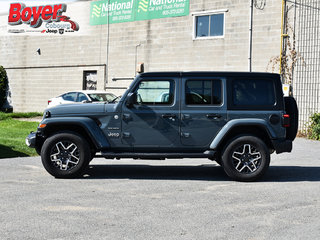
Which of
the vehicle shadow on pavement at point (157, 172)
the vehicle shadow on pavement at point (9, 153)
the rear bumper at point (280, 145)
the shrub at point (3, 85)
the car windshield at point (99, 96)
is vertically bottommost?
the vehicle shadow on pavement at point (157, 172)

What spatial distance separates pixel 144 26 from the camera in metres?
22.4

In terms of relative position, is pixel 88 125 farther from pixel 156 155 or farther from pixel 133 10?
pixel 133 10

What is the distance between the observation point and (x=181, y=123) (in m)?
8.12

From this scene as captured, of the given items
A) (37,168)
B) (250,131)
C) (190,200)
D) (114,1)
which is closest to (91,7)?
(114,1)

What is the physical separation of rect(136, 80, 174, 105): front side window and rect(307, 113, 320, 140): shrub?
9.77 m

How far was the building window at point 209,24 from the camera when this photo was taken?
2016 centimetres

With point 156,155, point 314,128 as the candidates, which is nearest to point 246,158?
point 156,155

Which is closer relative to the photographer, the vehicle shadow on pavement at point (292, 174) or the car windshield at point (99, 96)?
the vehicle shadow on pavement at point (292, 174)

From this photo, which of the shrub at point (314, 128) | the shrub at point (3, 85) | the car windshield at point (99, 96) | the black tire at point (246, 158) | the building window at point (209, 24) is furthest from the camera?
the shrub at point (3, 85)

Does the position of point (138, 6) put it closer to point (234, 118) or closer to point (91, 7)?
point (91, 7)

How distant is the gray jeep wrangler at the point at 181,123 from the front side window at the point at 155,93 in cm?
2

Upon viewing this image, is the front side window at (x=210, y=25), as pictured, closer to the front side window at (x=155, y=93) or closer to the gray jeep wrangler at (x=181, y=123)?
the gray jeep wrangler at (x=181, y=123)

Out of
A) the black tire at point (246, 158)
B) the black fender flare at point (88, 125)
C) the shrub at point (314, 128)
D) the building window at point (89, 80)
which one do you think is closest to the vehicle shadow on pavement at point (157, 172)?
the black tire at point (246, 158)

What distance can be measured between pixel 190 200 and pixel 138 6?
1748 centimetres
